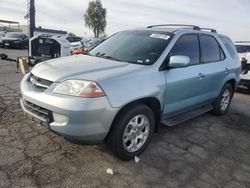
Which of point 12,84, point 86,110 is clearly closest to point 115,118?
point 86,110

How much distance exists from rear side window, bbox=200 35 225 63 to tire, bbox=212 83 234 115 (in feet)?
2.48

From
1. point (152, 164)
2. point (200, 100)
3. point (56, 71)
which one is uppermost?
point (56, 71)

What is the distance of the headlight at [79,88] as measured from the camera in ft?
9.78

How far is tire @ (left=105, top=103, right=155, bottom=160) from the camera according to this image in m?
3.25

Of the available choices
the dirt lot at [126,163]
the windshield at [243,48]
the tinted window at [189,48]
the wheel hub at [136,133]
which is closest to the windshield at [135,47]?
the tinted window at [189,48]

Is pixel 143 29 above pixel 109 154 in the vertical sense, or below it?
above

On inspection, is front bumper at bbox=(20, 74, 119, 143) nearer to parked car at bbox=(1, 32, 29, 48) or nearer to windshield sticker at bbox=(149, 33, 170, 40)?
windshield sticker at bbox=(149, 33, 170, 40)

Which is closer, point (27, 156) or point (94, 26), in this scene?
point (27, 156)

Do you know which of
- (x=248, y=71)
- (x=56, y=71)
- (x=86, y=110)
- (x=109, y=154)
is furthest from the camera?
(x=248, y=71)

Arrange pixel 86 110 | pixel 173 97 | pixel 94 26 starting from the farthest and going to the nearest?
pixel 94 26, pixel 173 97, pixel 86 110

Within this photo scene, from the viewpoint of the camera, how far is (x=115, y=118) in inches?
128

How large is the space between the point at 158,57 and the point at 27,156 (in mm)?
2201

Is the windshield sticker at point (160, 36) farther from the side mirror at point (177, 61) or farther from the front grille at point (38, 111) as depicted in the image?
the front grille at point (38, 111)

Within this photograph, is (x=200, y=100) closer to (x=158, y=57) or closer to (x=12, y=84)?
(x=158, y=57)
